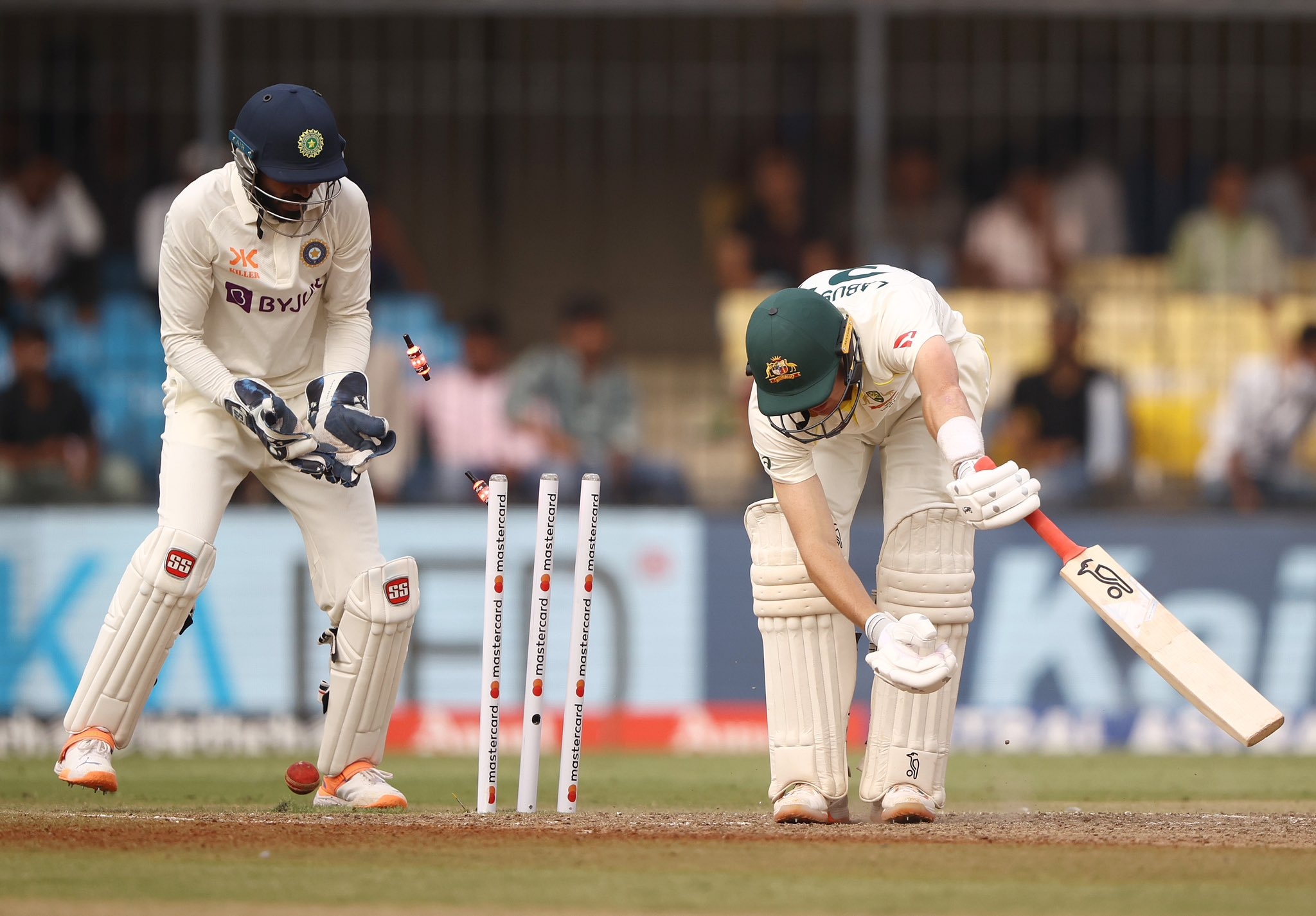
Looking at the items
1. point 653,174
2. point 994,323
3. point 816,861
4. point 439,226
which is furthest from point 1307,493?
point 816,861

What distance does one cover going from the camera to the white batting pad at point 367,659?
6.11 metres

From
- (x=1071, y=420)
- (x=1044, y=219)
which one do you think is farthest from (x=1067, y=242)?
(x=1071, y=420)

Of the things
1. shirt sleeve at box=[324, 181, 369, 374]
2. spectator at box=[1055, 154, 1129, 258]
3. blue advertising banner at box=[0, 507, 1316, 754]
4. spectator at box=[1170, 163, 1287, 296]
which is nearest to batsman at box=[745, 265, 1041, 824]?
shirt sleeve at box=[324, 181, 369, 374]

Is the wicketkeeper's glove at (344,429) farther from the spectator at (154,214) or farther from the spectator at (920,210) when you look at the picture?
the spectator at (920,210)

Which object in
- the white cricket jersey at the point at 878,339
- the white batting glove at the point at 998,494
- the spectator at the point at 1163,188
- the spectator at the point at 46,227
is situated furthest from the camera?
the spectator at the point at 1163,188

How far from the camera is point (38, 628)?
10.4m

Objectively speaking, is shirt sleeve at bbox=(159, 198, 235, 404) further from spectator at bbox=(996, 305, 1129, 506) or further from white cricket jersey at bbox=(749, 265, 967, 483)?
spectator at bbox=(996, 305, 1129, 506)

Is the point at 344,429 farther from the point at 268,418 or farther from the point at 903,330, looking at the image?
the point at 903,330

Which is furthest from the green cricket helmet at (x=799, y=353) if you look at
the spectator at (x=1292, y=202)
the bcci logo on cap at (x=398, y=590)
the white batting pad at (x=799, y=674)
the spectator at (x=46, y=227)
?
the spectator at (x=1292, y=202)

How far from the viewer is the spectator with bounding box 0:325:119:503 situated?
10.8m

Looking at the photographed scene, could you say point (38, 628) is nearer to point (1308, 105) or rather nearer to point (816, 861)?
point (816, 861)

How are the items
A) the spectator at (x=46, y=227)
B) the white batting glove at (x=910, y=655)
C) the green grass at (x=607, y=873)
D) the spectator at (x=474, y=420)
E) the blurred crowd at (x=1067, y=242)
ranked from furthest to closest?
the spectator at (x=46, y=227), the spectator at (x=474, y=420), the blurred crowd at (x=1067, y=242), the white batting glove at (x=910, y=655), the green grass at (x=607, y=873)

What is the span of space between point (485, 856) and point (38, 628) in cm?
633

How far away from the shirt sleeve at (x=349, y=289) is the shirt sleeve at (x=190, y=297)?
391mm
